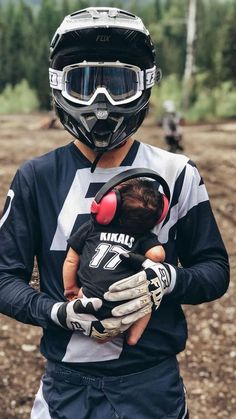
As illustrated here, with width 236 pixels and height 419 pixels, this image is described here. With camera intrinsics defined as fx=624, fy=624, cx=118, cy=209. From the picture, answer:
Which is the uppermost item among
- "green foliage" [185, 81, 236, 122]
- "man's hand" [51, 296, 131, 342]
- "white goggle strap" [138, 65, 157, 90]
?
"white goggle strap" [138, 65, 157, 90]

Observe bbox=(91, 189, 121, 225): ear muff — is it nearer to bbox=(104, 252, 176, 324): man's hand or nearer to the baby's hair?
the baby's hair

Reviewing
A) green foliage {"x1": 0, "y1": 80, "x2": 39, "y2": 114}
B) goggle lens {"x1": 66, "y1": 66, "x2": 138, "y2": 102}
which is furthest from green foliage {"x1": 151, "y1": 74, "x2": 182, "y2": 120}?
goggle lens {"x1": 66, "y1": 66, "x2": 138, "y2": 102}

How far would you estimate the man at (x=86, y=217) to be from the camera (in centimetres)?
246

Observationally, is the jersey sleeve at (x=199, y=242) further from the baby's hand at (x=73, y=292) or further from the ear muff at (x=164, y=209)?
the baby's hand at (x=73, y=292)

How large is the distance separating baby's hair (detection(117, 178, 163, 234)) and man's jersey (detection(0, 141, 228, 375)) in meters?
0.16

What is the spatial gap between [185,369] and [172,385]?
124 inches

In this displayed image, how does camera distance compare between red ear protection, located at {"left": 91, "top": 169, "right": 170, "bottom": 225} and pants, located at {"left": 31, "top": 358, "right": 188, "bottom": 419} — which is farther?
pants, located at {"left": 31, "top": 358, "right": 188, "bottom": 419}

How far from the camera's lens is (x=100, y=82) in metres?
2.45

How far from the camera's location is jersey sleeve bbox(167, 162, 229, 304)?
2.55 m

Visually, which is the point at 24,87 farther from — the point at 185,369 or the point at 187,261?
the point at 187,261

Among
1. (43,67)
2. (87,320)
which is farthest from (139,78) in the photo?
(43,67)

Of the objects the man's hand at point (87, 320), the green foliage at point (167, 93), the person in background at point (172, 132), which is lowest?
the green foliage at point (167, 93)

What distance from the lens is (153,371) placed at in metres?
2.55

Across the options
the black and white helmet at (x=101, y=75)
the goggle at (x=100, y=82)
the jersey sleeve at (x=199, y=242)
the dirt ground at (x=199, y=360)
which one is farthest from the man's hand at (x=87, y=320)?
the dirt ground at (x=199, y=360)
